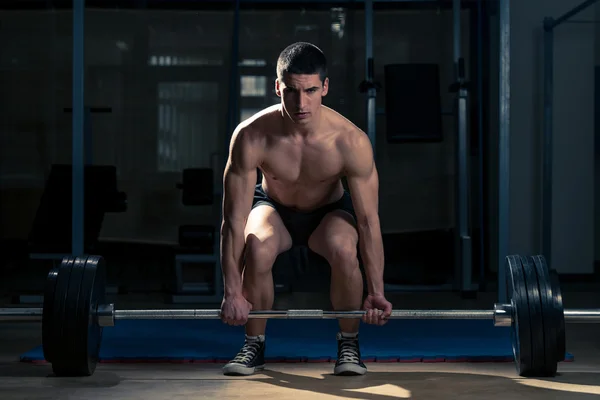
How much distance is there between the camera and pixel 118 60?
25.2ft

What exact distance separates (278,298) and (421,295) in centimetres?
88

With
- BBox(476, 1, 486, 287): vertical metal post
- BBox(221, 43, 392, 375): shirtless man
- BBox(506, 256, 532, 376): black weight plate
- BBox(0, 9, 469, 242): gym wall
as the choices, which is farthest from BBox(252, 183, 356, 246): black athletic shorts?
BBox(0, 9, 469, 242): gym wall

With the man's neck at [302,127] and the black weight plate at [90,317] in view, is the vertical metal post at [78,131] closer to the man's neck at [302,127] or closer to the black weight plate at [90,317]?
the black weight plate at [90,317]

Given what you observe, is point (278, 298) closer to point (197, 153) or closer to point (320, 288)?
point (320, 288)

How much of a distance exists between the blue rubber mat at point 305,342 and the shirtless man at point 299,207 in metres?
0.32

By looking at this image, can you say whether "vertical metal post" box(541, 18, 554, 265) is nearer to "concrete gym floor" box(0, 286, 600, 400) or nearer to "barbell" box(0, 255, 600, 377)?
"concrete gym floor" box(0, 286, 600, 400)

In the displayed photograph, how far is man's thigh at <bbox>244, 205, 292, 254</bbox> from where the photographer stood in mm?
2957

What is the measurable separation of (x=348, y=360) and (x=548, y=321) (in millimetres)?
643

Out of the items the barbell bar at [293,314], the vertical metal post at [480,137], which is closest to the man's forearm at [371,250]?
the barbell bar at [293,314]

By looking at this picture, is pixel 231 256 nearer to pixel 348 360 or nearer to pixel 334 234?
pixel 334 234

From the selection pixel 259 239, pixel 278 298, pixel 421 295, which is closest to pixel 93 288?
pixel 259 239

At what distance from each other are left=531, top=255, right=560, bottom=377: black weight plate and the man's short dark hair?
948 millimetres

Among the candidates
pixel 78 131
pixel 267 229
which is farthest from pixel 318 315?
pixel 78 131

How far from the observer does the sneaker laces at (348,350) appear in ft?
9.94
